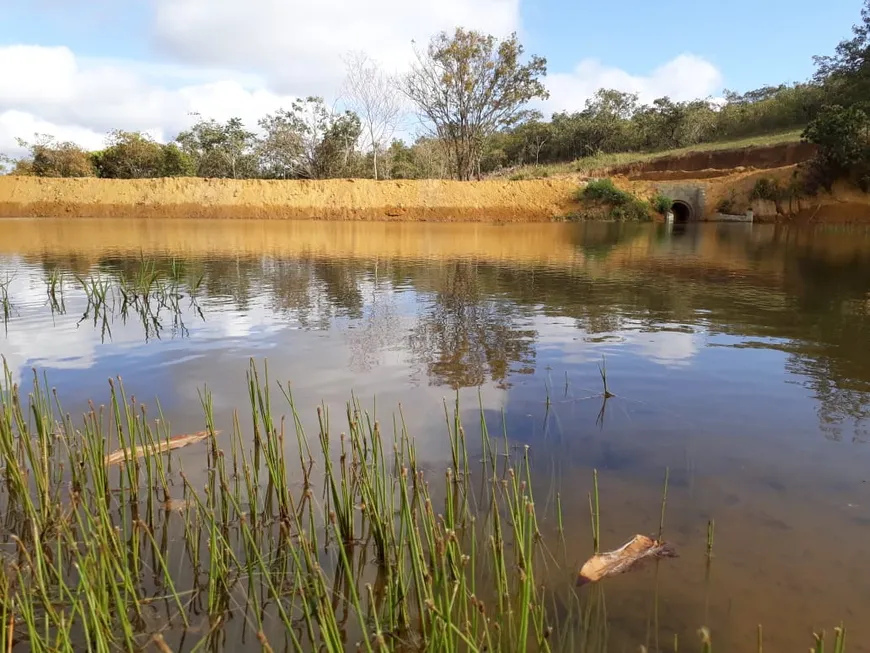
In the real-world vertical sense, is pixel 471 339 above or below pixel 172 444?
above

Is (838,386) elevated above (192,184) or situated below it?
below

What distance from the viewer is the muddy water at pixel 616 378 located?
2.54 meters

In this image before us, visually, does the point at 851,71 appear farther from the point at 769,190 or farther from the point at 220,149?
the point at 220,149

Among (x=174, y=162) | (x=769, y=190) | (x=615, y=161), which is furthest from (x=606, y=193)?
(x=174, y=162)

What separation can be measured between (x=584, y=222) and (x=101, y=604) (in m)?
32.3

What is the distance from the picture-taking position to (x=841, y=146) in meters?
29.5

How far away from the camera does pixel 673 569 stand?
2561 mm

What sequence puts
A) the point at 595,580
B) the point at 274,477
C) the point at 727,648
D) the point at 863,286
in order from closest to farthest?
the point at 727,648, the point at 595,580, the point at 274,477, the point at 863,286

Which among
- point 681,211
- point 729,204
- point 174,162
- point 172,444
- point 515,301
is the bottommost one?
point 172,444

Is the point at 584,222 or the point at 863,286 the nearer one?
the point at 863,286

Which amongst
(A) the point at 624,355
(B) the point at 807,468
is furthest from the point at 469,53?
(B) the point at 807,468

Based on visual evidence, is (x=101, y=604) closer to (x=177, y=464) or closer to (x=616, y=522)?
(x=177, y=464)

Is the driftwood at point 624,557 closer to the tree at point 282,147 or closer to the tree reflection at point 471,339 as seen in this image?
the tree reflection at point 471,339

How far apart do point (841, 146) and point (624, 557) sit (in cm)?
3457
